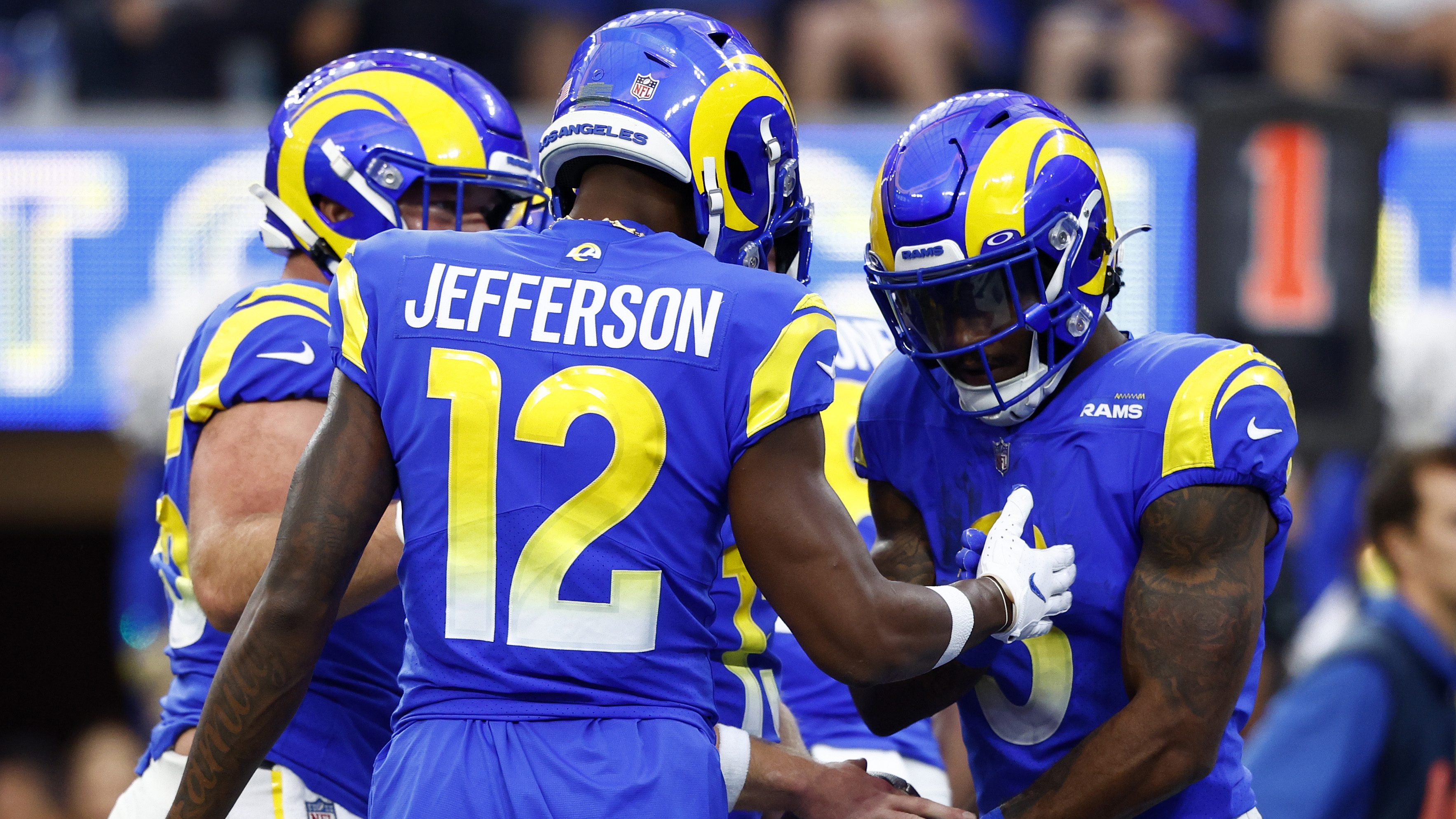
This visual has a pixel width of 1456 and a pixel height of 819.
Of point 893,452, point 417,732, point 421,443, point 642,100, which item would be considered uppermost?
point 642,100

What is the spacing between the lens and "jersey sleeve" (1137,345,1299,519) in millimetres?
2500

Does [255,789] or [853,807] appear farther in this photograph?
[255,789]

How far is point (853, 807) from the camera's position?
2.55 meters

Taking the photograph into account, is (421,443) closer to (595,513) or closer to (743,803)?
(595,513)

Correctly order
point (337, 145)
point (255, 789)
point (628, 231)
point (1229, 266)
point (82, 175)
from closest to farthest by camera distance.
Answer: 1. point (628, 231)
2. point (255, 789)
3. point (337, 145)
4. point (1229, 266)
5. point (82, 175)

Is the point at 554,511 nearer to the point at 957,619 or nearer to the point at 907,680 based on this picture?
the point at 957,619

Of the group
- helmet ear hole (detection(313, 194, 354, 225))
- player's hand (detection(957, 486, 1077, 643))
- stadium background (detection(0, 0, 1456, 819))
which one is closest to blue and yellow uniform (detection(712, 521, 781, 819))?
player's hand (detection(957, 486, 1077, 643))

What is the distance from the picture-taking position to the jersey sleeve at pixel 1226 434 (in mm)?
2500

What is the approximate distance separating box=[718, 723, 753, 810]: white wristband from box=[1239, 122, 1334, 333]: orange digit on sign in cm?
432

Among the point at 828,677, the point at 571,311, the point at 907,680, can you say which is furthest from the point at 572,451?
the point at 828,677

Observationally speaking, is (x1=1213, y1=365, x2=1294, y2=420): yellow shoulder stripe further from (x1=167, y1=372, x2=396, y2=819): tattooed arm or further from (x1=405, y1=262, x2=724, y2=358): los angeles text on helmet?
(x1=167, y1=372, x2=396, y2=819): tattooed arm

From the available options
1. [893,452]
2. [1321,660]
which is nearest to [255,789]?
[893,452]

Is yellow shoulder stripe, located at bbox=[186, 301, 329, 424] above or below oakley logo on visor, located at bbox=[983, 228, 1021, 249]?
below

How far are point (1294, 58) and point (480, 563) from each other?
24.4 feet
